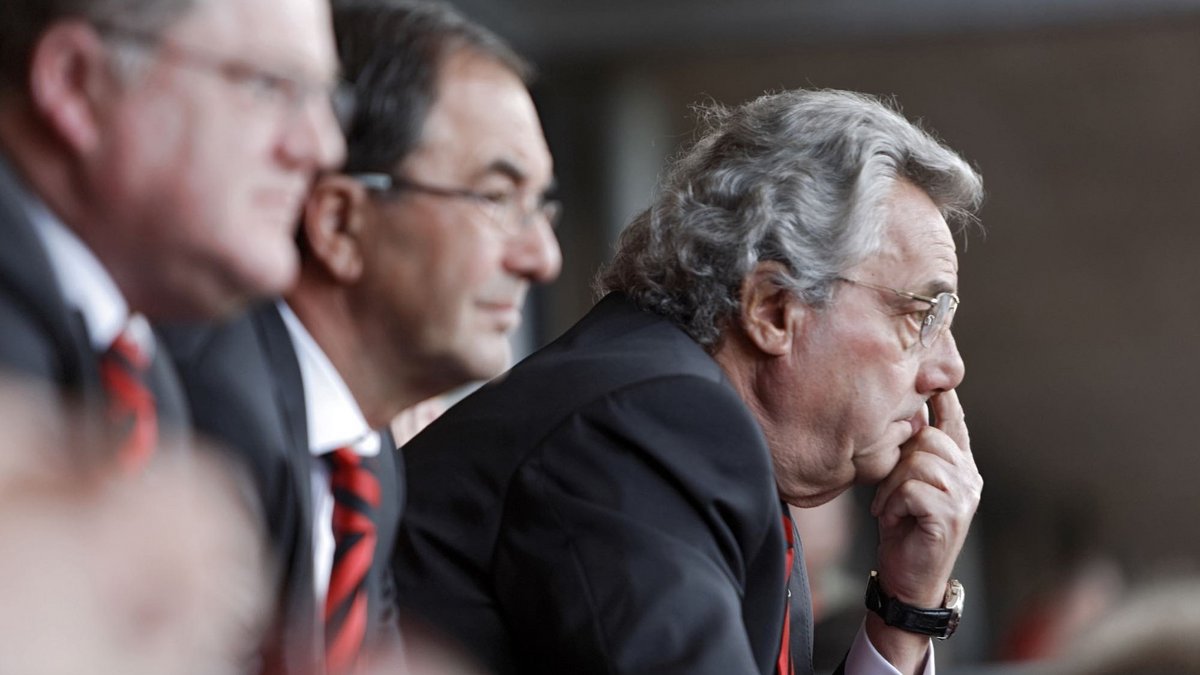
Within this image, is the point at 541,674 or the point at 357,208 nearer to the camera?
the point at 357,208

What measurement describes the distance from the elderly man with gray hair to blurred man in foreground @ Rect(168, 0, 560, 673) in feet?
0.55

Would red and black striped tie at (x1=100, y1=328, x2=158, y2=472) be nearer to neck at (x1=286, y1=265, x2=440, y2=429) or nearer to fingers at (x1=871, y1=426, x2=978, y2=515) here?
neck at (x1=286, y1=265, x2=440, y2=429)

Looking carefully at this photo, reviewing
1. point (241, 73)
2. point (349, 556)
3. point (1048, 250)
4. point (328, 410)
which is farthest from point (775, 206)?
point (1048, 250)

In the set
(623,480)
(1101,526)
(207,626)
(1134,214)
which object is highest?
(207,626)

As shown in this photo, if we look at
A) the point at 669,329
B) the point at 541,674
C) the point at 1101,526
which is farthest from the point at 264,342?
the point at 1101,526

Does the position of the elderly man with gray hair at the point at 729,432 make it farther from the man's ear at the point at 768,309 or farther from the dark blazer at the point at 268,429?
the dark blazer at the point at 268,429

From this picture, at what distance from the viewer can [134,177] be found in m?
1.22

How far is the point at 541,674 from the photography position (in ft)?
6.20

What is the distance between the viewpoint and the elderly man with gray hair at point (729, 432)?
181cm

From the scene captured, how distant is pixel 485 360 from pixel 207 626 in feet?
3.52

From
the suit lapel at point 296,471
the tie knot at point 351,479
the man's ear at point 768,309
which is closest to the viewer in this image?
the suit lapel at point 296,471

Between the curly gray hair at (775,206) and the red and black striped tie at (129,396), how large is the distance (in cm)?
110

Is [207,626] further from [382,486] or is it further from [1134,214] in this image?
[1134,214]

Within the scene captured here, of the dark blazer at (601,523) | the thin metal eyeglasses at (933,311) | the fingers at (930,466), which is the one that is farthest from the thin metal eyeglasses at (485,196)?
the fingers at (930,466)
